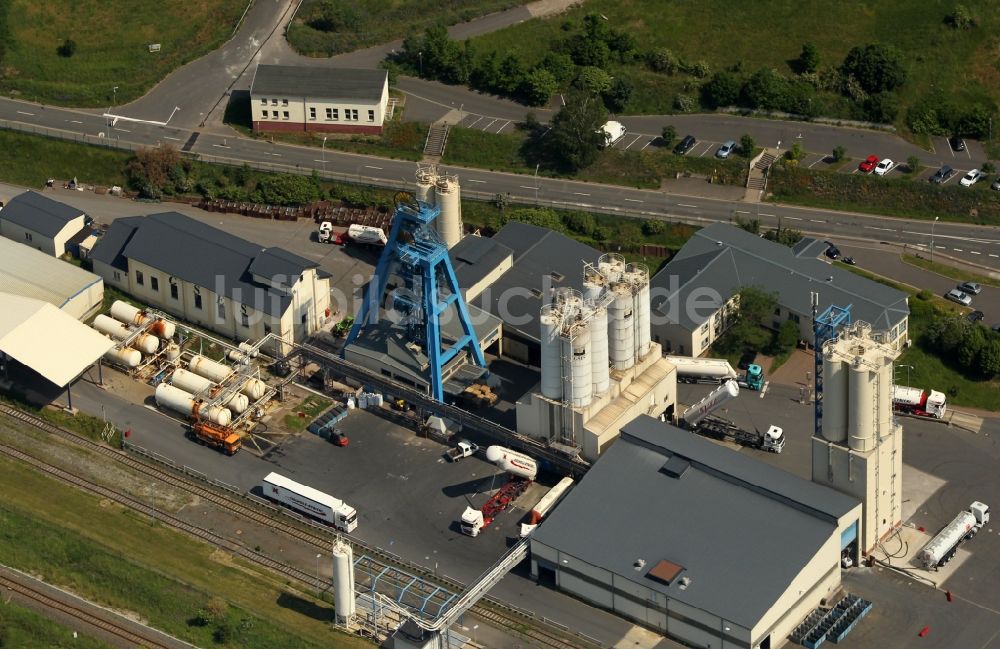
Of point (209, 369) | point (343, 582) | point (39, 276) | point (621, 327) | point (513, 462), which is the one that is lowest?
point (513, 462)

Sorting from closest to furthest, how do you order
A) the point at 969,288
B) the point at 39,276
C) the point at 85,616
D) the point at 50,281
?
the point at 85,616
the point at 50,281
the point at 39,276
the point at 969,288

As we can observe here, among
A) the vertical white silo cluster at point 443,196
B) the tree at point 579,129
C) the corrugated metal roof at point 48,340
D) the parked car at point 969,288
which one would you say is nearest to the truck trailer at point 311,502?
the corrugated metal roof at point 48,340

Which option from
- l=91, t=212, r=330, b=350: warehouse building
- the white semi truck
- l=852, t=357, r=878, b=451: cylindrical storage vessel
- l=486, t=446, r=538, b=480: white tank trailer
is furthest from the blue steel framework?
l=91, t=212, r=330, b=350: warehouse building

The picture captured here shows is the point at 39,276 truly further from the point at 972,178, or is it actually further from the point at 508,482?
the point at 972,178

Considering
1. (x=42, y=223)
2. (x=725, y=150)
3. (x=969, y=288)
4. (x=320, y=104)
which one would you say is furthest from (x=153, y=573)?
(x=725, y=150)

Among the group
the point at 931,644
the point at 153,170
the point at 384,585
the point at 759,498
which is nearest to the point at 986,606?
the point at 931,644

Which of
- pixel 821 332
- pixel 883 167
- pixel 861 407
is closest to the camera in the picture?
pixel 861 407
